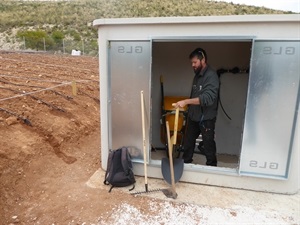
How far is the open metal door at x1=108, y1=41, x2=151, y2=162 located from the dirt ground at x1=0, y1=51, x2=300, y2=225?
0.65 meters

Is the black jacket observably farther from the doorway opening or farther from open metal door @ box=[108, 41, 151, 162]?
the doorway opening

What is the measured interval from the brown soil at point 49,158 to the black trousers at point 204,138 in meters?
1.23

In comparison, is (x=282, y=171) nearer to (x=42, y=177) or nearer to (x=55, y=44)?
(x=42, y=177)

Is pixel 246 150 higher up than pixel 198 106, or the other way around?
pixel 198 106

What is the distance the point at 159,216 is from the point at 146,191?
1.62 ft

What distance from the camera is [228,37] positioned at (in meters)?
3.27

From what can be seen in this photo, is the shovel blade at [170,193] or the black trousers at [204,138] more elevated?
the black trousers at [204,138]

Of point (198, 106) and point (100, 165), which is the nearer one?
point (198, 106)

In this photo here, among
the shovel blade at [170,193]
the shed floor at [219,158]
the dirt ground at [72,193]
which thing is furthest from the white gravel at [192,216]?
the shed floor at [219,158]

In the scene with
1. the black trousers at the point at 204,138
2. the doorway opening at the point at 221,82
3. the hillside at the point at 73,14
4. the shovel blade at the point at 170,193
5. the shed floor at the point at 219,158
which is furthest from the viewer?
the hillside at the point at 73,14

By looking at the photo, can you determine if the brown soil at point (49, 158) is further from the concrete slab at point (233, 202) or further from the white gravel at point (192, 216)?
the concrete slab at point (233, 202)

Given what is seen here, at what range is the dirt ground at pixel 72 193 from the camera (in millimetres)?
3188

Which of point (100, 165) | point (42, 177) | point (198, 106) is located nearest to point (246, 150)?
point (198, 106)

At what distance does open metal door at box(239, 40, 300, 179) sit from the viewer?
3.20 metres
